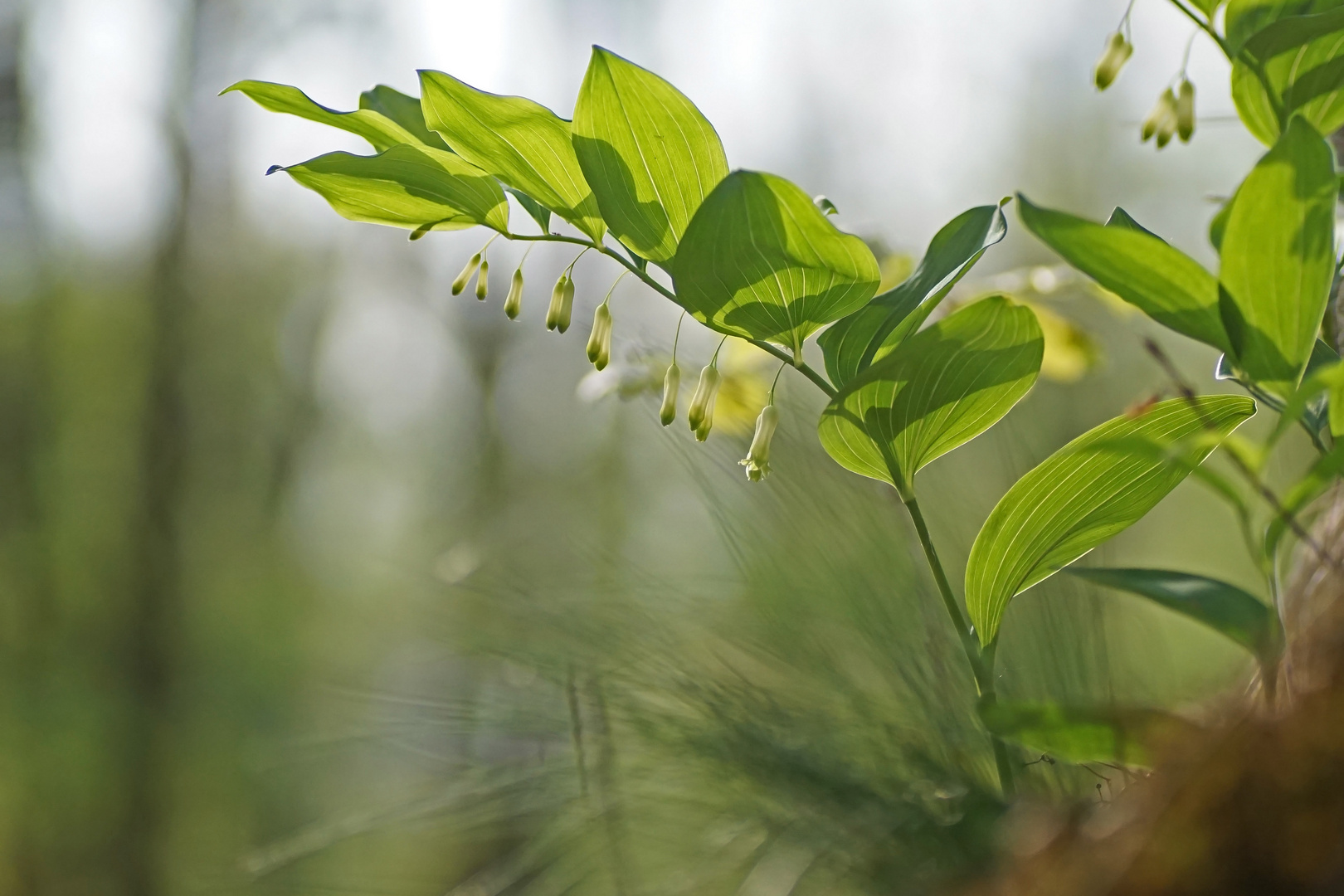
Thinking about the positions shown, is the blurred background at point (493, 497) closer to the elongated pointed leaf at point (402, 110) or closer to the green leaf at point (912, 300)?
the green leaf at point (912, 300)

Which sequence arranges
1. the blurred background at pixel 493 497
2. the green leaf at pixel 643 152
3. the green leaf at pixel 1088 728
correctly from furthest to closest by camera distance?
1. the blurred background at pixel 493 497
2. the green leaf at pixel 643 152
3. the green leaf at pixel 1088 728

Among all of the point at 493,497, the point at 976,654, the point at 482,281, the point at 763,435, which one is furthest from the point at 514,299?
the point at 493,497

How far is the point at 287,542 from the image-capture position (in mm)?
4711

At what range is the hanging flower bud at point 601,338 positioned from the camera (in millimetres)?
358

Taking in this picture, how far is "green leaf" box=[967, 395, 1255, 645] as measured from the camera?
261 mm

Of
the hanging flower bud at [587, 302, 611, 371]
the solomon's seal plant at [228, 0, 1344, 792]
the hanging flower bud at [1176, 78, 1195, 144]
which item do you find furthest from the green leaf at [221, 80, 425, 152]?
the hanging flower bud at [1176, 78, 1195, 144]

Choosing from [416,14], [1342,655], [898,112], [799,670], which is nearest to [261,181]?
[416,14]

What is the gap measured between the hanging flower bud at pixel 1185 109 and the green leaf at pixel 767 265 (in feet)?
0.53

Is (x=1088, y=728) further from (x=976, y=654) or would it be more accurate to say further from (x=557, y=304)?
(x=557, y=304)

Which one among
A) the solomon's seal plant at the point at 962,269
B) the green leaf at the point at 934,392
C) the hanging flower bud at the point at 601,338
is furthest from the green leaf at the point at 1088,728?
the hanging flower bud at the point at 601,338

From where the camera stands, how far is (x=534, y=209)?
0.35m

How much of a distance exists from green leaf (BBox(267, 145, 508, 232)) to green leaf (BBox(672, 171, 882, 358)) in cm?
10

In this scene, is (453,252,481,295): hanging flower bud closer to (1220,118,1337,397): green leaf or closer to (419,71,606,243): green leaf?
(419,71,606,243): green leaf

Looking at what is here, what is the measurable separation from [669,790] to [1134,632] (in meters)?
0.42
